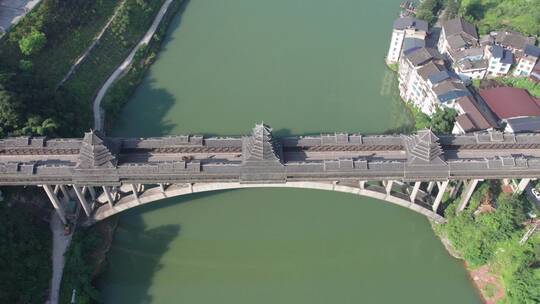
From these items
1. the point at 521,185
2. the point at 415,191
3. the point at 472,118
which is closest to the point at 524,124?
the point at 472,118

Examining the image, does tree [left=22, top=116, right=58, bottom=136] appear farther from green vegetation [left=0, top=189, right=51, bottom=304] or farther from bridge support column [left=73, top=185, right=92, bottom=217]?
bridge support column [left=73, top=185, right=92, bottom=217]

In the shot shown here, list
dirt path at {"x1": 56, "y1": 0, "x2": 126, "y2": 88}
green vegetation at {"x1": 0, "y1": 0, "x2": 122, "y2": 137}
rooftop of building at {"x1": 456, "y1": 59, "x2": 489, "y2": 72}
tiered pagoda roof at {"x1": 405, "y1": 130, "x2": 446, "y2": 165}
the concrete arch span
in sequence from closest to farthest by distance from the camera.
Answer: tiered pagoda roof at {"x1": 405, "y1": 130, "x2": 446, "y2": 165}
the concrete arch span
green vegetation at {"x1": 0, "y1": 0, "x2": 122, "y2": 137}
dirt path at {"x1": 56, "y1": 0, "x2": 126, "y2": 88}
rooftop of building at {"x1": 456, "y1": 59, "x2": 489, "y2": 72}

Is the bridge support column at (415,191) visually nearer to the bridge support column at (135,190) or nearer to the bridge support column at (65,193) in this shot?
the bridge support column at (135,190)

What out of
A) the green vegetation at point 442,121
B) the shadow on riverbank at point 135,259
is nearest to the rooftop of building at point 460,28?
the green vegetation at point 442,121

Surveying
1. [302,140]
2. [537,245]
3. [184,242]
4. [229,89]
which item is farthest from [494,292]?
[229,89]

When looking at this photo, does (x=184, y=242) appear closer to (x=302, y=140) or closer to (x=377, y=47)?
(x=302, y=140)

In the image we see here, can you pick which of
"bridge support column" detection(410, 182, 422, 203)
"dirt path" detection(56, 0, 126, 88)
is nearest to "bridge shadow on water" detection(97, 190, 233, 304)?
"bridge support column" detection(410, 182, 422, 203)
